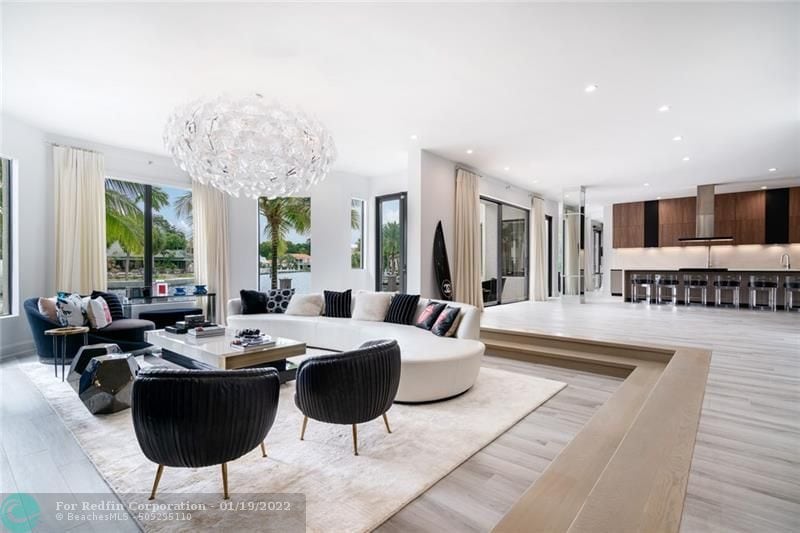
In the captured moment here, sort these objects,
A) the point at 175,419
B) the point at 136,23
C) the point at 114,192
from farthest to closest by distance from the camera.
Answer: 1. the point at 114,192
2. the point at 136,23
3. the point at 175,419

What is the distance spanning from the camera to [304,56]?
3629mm

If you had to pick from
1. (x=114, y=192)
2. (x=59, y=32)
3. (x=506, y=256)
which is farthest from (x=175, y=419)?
(x=506, y=256)

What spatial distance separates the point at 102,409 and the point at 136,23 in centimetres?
326

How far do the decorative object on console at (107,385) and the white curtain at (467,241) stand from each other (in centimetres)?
540

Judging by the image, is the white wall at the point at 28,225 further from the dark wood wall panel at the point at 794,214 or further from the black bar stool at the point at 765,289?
the dark wood wall panel at the point at 794,214

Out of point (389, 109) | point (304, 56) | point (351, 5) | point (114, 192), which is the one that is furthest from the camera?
point (114, 192)

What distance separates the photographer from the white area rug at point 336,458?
2039 millimetres

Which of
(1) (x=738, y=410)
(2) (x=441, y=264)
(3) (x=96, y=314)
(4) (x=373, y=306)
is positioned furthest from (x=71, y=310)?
(1) (x=738, y=410)

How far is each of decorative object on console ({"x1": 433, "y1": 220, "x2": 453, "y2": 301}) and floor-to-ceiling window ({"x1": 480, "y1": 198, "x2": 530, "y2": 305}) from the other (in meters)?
2.38

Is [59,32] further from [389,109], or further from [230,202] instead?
[230,202]

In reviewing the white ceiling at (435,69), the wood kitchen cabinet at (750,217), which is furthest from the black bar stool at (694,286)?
the white ceiling at (435,69)

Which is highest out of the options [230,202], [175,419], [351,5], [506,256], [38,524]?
[351,5]

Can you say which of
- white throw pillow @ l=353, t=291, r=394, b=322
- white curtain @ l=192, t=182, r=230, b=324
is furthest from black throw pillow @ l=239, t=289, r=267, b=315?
white throw pillow @ l=353, t=291, r=394, b=322

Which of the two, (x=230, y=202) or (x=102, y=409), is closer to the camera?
(x=102, y=409)
